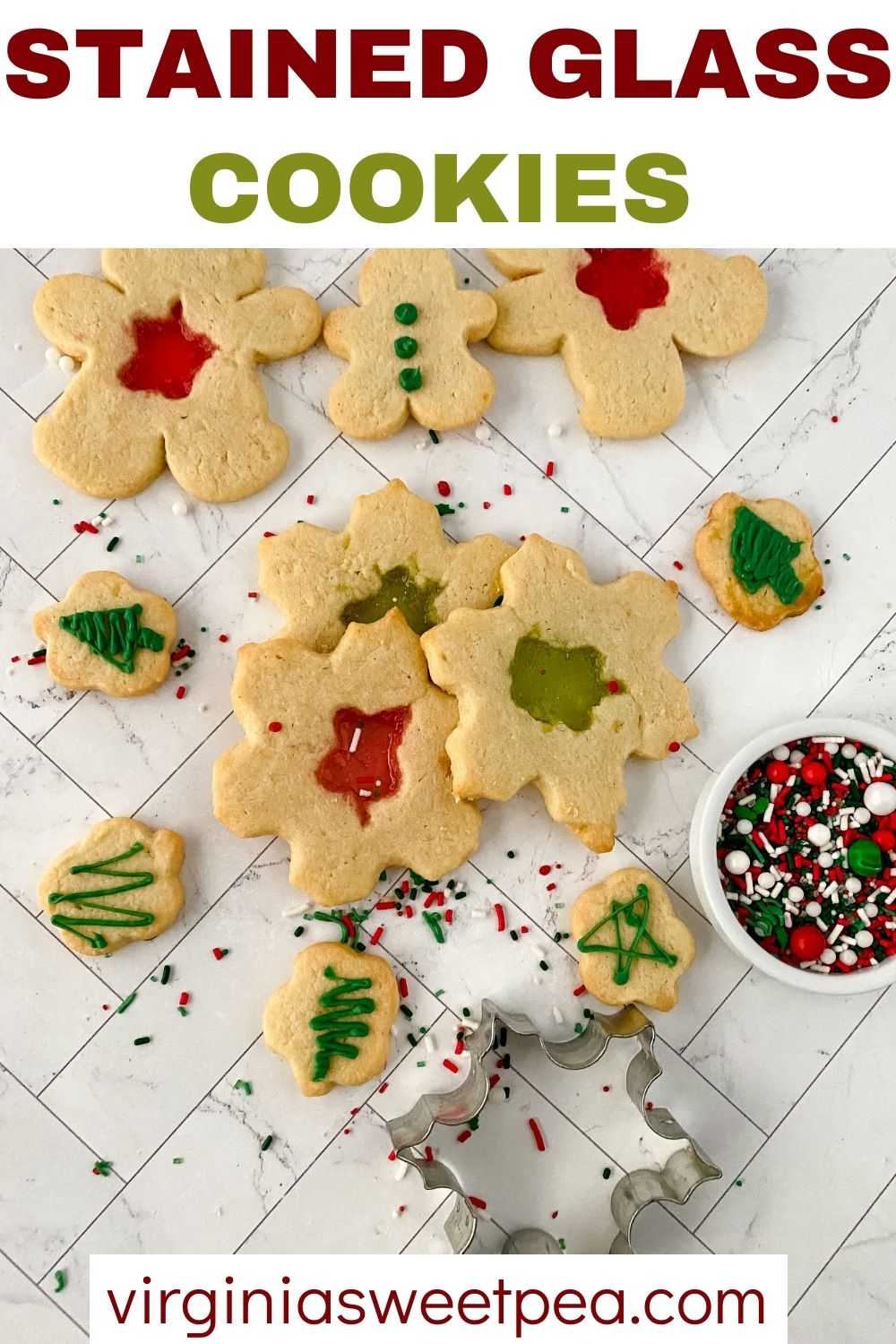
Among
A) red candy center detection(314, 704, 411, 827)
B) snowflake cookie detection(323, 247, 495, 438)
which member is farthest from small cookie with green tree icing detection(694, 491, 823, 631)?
red candy center detection(314, 704, 411, 827)

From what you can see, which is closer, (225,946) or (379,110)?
(225,946)

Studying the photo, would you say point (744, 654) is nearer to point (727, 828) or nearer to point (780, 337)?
point (727, 828)

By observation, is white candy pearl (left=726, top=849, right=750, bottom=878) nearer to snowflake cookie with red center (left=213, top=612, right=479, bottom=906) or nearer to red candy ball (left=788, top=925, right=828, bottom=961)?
red candy ball (left=788, top=925, right=828, bottom=961)

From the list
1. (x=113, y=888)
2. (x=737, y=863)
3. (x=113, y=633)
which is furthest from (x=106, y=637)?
(x=737, y=863)

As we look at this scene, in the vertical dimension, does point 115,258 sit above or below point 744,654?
above

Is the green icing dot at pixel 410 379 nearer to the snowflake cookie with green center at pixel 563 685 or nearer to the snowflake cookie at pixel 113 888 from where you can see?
the snowflake cookie with green center at pixel 563 685

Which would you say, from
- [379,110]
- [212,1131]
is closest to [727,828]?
[212,1131]

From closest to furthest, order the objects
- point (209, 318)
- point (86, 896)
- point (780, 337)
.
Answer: point (86, 896), point (209, 318), point (780, 337)
